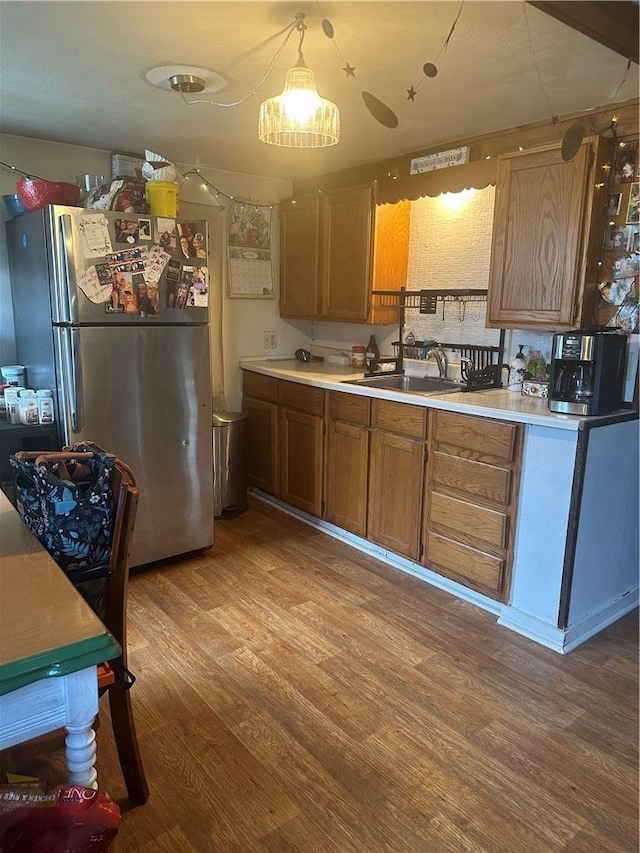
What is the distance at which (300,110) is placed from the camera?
1.77 meters

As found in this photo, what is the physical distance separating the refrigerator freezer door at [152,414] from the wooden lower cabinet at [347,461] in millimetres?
692

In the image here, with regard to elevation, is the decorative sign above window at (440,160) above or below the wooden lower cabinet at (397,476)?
above

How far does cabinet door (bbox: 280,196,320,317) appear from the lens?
3768 mm

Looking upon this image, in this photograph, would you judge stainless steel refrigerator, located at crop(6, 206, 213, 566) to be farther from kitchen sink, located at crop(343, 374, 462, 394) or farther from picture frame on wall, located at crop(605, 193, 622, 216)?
picture frame on wall, located at crop(605, 193, 622, 216)

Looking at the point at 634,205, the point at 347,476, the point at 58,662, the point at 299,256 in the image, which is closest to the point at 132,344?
the point at 347,476

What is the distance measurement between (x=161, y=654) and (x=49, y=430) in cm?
113

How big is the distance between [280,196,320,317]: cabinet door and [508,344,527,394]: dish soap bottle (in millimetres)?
1388

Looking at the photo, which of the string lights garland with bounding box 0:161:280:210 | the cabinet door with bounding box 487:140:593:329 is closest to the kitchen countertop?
the cabinet door with bounding box 487:140:593:329

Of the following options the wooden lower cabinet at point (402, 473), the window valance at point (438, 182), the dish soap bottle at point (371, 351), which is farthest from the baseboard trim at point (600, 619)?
the window valance at point (438, 182)

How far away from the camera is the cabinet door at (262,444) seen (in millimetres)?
3814

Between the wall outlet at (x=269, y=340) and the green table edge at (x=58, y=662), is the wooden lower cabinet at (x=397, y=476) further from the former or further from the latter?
the green table edge at (x=58, y=662)

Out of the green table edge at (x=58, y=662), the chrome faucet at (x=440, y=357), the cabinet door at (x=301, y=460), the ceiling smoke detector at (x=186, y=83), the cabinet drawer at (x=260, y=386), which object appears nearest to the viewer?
the green table edge at (x=58, y=662)

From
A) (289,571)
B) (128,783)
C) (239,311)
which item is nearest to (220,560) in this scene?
(289,571)

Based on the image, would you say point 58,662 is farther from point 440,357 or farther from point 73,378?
point 440,357
